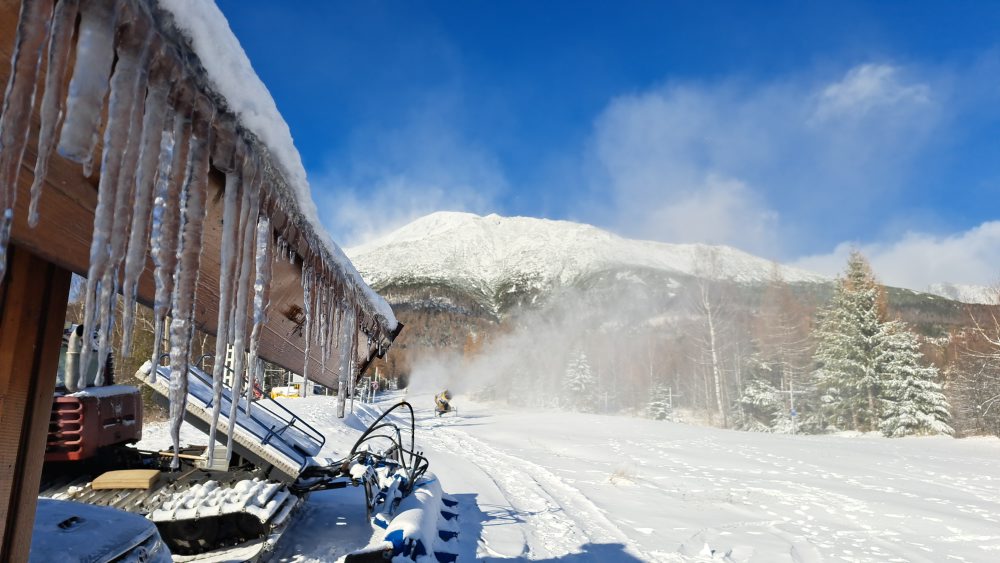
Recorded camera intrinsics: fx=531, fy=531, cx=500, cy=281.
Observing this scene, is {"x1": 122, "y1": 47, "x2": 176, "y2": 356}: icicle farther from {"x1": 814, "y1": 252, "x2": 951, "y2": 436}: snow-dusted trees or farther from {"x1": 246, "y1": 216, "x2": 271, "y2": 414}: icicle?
{"x1": 814, "y1": 252, "x2": 951, "y2": 436}: snow-dusted trees


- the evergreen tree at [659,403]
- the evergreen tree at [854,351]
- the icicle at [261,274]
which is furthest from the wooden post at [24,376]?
the evergreen tree at [659,403]

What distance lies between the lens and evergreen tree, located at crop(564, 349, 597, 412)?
154 ft

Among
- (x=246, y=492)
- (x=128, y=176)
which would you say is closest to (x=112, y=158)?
(x=128, y=176)

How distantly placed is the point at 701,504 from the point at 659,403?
35896mm

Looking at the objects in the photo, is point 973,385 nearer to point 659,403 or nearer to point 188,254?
point 659,403

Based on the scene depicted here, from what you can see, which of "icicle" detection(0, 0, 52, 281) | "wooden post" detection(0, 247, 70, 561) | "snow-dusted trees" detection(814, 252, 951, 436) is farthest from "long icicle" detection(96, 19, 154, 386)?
"snow-dusted trees" detection(814, 252, 951, 436)

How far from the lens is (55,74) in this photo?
0.94m

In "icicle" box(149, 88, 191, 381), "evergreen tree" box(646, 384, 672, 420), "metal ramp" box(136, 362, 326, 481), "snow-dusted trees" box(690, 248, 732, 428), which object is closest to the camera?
"icicle" box(149, 88, 191, 381)

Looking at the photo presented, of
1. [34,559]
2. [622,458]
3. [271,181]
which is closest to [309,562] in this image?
[34,559]

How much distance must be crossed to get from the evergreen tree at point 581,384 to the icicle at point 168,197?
46768 mm

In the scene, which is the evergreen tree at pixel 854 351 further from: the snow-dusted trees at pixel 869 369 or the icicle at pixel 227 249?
the icicle at pixel 227 249

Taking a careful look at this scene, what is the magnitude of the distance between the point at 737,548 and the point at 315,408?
1510cm

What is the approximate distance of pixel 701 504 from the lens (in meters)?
8.05

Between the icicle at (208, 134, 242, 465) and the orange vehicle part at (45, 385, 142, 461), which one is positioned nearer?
the icicle at (208, 134, 242, 465)
